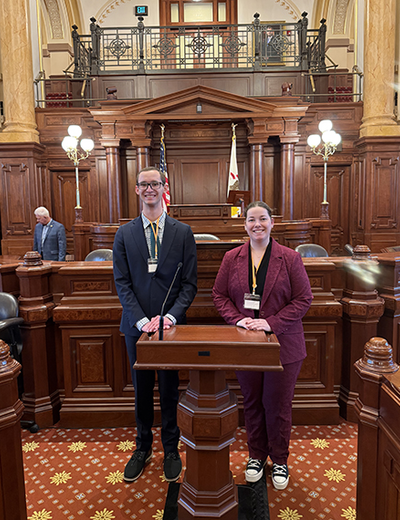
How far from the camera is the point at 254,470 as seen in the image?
2.09m

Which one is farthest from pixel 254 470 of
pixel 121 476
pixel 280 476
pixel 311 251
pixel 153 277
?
pixel 311 251

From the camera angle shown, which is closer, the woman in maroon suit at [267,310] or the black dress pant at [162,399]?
the woman in maroon suit at [267,310]

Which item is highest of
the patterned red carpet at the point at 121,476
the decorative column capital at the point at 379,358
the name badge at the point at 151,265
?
the name badge at the point at 151,265

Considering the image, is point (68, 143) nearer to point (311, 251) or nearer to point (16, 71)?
point (16, 71)

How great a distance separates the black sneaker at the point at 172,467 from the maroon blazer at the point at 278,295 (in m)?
0.86

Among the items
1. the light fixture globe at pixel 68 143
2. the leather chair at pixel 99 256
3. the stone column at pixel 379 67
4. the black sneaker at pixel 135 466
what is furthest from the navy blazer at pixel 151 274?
the stone column at pixel 379 67

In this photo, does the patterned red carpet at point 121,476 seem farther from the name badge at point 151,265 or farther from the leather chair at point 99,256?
the leather chair at point 99,256

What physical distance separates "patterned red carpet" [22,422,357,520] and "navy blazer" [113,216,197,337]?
0.86 meters

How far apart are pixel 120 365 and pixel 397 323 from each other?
2.08 m

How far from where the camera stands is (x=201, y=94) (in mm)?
8070

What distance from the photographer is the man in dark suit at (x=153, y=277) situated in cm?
209

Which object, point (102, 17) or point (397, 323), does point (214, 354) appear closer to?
point (397, 323)

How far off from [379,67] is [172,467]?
8.85 meters

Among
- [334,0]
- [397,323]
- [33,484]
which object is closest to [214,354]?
[33,484]
